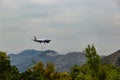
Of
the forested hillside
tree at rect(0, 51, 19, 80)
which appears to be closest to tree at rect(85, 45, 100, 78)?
the forested hillside

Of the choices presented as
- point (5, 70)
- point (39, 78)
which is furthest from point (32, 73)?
point (5, 70)

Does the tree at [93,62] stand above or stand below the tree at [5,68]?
below

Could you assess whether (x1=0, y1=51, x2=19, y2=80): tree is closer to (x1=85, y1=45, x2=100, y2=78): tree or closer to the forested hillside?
the forested hillside

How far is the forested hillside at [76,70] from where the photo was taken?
55000mm

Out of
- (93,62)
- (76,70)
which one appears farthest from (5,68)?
(93,62)

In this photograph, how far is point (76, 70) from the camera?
379ft

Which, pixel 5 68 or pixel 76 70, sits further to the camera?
pixel 76 70

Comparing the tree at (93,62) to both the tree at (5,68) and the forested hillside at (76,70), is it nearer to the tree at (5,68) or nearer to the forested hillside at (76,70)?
the forested hillside at (76,70)

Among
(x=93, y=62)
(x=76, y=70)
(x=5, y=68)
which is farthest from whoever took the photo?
(x=76, y=70)

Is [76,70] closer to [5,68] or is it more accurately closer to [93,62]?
[5,68]

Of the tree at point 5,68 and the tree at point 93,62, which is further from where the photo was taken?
the tree at point 5,68

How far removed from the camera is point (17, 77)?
298ft

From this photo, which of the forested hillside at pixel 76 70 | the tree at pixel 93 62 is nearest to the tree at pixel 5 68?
the forested hillside at pixel 76 70

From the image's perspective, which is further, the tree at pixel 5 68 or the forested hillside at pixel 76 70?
the tree at pixel 5 68
